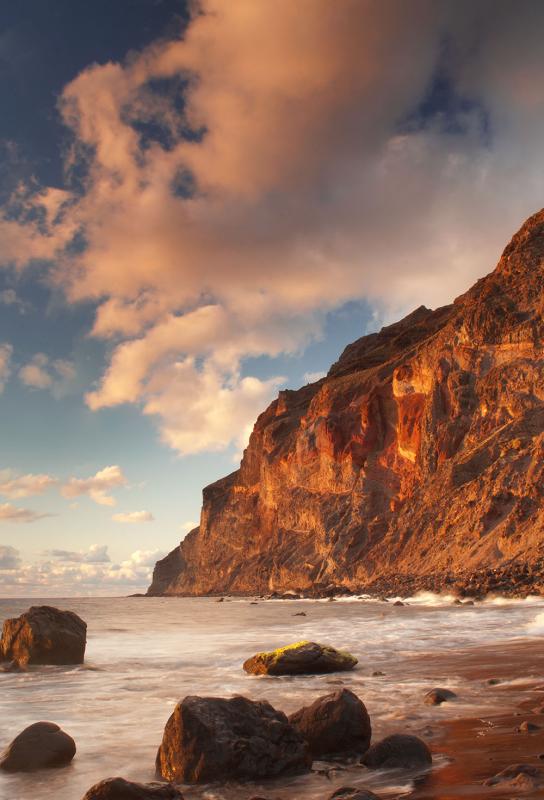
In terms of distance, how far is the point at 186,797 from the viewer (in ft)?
18.5

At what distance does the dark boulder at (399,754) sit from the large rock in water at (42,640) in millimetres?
12166

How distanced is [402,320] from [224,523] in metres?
51.0

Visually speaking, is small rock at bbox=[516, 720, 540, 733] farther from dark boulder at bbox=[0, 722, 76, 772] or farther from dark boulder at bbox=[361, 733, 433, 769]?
dark boulder at bbox=[0, 722, 76, 772]

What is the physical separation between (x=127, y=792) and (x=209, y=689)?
685 centimetres

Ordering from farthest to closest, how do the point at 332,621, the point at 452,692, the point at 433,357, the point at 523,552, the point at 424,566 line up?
the point at 433,357 < the point at 424,566 < the point at 523,552 < the point at 332,621 < the point at 452,692

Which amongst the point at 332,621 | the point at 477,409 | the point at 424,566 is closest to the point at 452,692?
the point at 332,621

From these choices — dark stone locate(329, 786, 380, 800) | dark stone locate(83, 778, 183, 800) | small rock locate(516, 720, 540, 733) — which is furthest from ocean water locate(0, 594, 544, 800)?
small rock locate(516, 720, 540, 733)

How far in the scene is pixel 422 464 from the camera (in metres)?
66.8

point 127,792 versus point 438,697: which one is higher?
point 127,792

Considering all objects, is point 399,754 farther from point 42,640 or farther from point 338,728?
point 42,640

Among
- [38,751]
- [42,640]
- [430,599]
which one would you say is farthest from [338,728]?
[430,599]

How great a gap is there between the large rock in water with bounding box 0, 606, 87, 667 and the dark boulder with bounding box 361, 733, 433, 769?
12.2 m

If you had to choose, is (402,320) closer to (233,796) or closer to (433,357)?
(433,357)

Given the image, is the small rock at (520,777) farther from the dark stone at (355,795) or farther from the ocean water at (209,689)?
the dark stone at (355,795)
